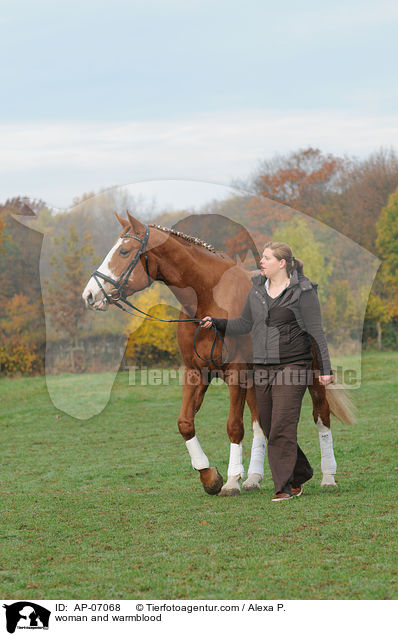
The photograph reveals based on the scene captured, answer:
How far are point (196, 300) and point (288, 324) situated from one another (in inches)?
35.0

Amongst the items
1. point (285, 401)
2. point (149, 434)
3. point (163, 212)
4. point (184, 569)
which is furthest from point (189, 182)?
point (149, 434)

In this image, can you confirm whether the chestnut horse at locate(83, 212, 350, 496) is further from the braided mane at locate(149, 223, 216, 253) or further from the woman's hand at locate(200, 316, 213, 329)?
the woman's hand at locate(200, 316, 213, 329)

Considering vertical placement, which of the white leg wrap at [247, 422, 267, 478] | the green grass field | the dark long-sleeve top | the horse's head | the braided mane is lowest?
the green grass field

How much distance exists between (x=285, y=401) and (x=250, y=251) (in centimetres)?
251

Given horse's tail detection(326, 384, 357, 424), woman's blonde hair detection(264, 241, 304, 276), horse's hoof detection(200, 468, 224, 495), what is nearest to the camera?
woman's blonde hair detection(264, 241, 304, 276)

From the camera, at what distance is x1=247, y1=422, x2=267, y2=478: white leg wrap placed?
7430 millimetres

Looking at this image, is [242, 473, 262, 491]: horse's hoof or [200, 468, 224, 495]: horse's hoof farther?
[242, 473, 262, 491]: horse's hoof

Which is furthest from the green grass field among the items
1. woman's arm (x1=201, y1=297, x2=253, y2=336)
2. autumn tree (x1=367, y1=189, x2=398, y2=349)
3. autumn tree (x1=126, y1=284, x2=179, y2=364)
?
autumn tree (x1=367, y1=189, x2=398, y2=349)

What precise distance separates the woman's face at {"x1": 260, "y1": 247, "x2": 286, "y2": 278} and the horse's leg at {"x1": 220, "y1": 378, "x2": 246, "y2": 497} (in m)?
1.05

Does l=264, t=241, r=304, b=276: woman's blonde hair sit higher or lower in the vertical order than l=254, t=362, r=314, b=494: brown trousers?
higher

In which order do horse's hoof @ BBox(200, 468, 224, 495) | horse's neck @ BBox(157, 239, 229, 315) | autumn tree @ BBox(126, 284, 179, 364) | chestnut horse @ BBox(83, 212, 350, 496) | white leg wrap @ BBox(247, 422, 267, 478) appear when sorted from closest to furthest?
1. chestnut horse @ BBox(83, 212, 350, 496)
2. horse's neck @ BBox(157, 239, 229, 315)
3. horse's hoof @ BBox(200, 468, 224, 495)
4. white leg wrap @ BBox(247, 422, 267, 478)
5. autumn tree @ BBox(126, 284, 179, 364)

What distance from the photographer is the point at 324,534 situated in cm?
533

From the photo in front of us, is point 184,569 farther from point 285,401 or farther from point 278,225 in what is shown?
point 278,225
